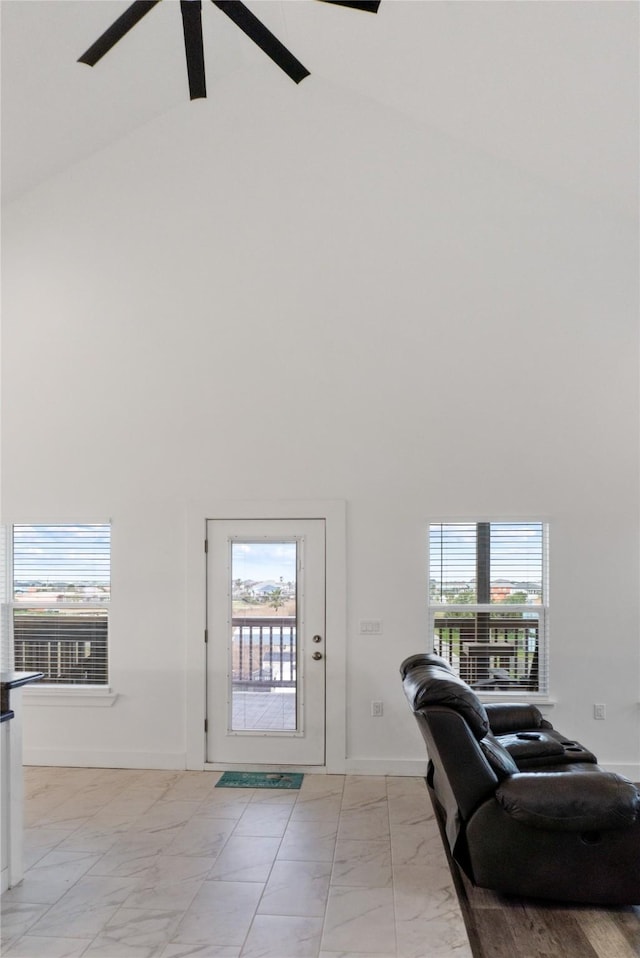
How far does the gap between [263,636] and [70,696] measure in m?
1.54

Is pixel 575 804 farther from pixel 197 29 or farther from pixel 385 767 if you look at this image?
pixel 197 29

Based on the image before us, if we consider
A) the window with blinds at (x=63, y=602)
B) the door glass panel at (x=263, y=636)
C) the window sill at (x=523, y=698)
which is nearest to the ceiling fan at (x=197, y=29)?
the door glass panel at (x=263, y=636)

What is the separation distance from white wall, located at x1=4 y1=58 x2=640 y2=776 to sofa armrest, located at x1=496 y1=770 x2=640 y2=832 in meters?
1.93

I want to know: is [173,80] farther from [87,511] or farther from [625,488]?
[625,488]

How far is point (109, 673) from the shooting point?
538 cm

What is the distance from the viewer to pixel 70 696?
5.38m

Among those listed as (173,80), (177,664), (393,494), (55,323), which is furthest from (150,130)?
(177,664)

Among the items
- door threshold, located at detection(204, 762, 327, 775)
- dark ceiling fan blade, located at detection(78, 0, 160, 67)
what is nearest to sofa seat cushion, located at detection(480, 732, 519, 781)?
door threshold, located at detection(204, 762, 327, 775)

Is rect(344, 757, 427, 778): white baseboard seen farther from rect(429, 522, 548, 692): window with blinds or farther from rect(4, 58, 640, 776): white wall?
rect(429, 522, 548, 692): window with blinds

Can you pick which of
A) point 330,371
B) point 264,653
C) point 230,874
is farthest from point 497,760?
point 330,371

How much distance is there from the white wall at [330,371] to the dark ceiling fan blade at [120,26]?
267 centimetres

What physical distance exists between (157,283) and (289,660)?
3.07m

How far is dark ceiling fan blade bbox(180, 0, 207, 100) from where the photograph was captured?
2566 millimetres

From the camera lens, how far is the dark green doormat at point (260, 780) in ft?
16.1
